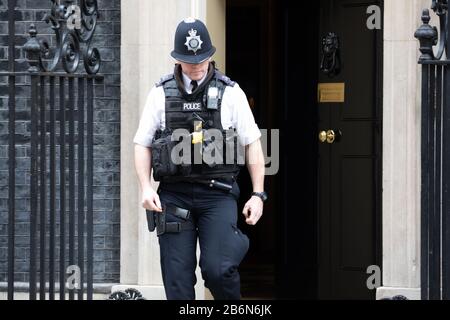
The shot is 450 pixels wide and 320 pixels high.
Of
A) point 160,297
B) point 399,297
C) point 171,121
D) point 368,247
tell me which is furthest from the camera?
point 368,247

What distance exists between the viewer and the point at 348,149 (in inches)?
362

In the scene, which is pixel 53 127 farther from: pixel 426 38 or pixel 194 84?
pixel 426 38

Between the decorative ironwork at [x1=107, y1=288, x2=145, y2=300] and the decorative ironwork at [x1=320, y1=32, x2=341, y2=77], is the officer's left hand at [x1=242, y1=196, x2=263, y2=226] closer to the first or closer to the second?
the decorative ironwork at [x1=107, y1=288, x2=145, y2=300]

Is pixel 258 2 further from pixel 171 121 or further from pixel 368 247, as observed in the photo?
pixel 171 121

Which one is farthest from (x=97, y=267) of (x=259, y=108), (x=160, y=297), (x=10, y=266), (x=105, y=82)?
(x=259, y=108)

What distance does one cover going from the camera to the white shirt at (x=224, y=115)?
6.74 metres

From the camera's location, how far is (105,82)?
28.3 feet

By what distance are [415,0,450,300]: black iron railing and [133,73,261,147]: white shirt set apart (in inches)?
38.2

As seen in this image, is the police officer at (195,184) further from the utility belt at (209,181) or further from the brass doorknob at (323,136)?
the brass doorknob at (323,136)

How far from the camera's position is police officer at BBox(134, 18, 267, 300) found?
6637 mm

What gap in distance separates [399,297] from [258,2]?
18.9 ft

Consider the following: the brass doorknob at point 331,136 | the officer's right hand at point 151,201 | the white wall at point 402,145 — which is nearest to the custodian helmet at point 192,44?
the officer's right hand at point 151,201

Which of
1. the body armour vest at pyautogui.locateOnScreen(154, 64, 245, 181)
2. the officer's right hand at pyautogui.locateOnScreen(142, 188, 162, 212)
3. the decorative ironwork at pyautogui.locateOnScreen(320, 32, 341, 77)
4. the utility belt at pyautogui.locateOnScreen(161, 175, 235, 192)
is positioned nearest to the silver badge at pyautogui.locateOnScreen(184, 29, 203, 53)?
the body armour vest at pyautogui.locateOnScreen(154, 64, 245, 181)

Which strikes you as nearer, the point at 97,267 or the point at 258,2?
the point at 97,267
